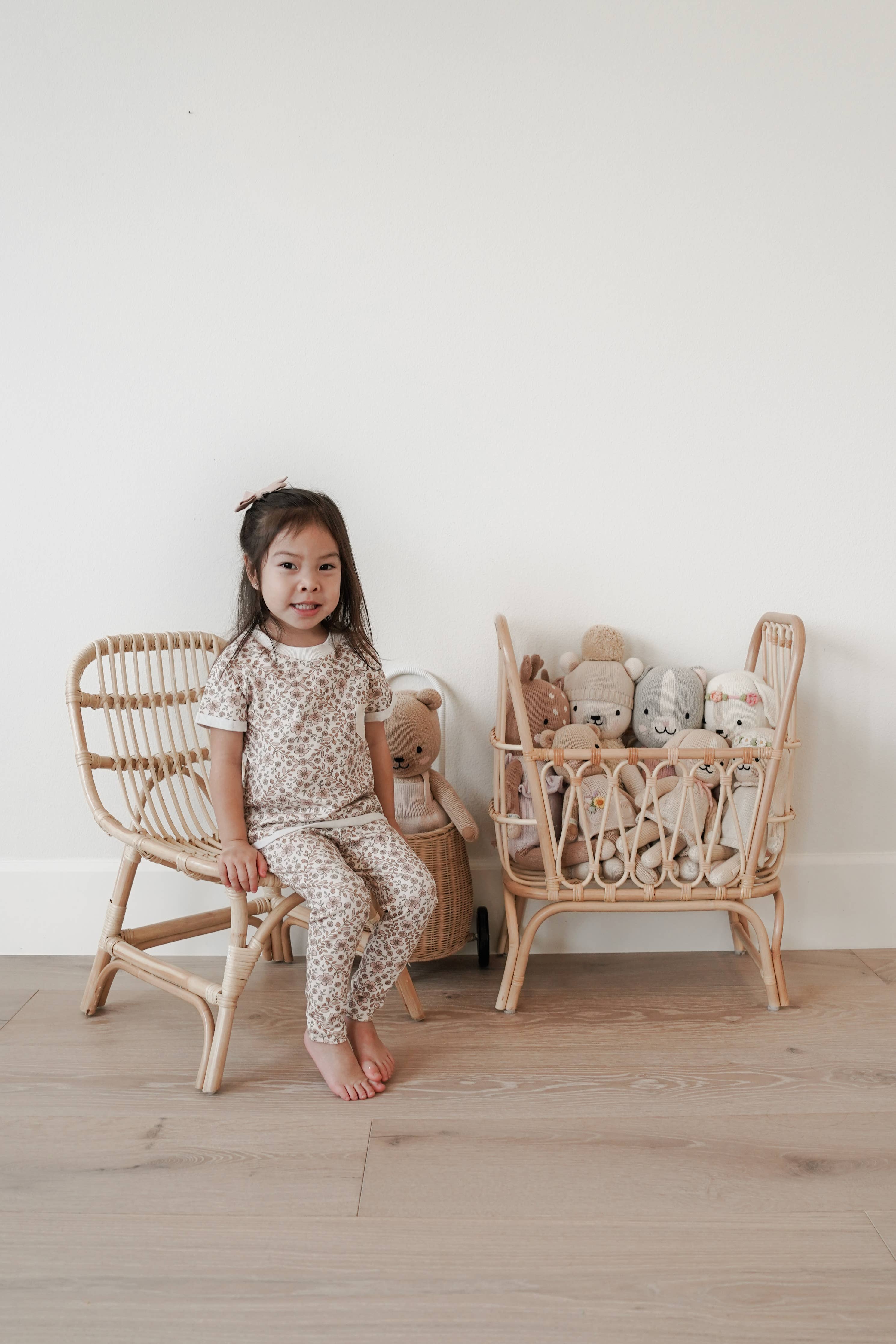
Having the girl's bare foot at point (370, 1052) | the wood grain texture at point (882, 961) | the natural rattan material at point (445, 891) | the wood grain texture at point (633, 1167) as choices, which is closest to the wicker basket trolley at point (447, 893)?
the natural rattan material at point (445, 891)

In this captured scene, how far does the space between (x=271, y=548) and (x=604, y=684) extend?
2.15 feet

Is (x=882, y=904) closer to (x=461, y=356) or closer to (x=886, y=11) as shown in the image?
(x=461, y=356)

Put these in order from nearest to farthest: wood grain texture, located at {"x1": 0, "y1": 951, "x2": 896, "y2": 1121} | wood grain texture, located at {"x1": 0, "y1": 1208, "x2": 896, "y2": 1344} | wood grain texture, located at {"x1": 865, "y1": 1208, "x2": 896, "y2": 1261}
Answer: wood grain texture, located at {"x1": 0, "y1": 1208, "x2": 896, "y2": 1344} → wood grain texture, located at {"x1": 865, "y1": 1208, "x2": 896, "y2": 1261} → wood grain texture, located at {"x1": 0, "y1": 951, "x2": 896, "y2": 1121}

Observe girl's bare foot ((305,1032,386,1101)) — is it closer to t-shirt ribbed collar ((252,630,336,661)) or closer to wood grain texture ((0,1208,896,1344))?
wood grain texture ((0,1208,896,1344))

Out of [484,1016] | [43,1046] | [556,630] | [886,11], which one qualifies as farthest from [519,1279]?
[886,11]

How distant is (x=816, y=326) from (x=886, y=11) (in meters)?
0.55

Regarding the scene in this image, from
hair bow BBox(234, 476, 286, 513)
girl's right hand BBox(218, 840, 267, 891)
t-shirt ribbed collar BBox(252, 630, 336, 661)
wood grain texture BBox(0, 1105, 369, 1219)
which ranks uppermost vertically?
hair bow BBox(234, 476, 286, 513)

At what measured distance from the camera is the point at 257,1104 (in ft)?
4.43

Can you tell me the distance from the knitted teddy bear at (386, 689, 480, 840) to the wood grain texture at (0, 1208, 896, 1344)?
74 cm

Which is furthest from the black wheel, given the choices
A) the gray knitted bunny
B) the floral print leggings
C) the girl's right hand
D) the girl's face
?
the girl's face

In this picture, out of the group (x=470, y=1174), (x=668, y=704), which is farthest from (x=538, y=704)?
(x=470, y=1174)

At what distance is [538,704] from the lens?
1.74 m

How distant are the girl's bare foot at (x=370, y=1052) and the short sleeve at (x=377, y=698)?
1.54 feet

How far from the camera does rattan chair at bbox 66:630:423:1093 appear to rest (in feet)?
4.61
